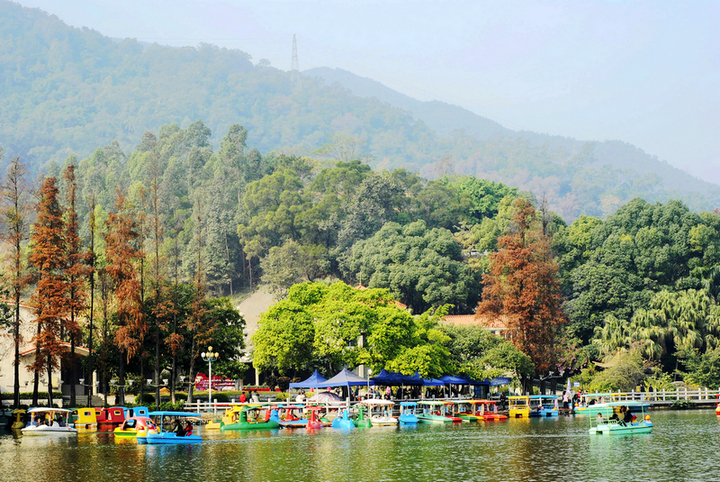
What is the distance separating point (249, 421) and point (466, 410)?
1945cm

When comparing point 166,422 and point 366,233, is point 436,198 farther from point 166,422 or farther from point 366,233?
point 166,422

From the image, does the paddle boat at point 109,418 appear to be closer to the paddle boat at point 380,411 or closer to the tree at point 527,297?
the paddle boat at point 380,411

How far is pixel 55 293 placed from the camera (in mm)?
52562

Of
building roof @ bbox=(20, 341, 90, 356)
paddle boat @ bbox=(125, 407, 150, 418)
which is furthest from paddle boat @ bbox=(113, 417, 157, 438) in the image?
building roof @ bbox=(20, 341, 90, 356)

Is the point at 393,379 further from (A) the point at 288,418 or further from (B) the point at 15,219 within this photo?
(B) the point at 15,219

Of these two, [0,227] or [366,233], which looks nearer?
[0,227]

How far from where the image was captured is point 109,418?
166 ft

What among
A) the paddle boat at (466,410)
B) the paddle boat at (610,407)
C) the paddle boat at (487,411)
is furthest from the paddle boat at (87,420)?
the paddle boat at (610,407)

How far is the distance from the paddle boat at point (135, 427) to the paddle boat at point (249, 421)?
5.92 metres

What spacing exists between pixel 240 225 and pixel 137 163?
232 ft

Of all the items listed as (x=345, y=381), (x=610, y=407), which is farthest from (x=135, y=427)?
(x=610, y=407)

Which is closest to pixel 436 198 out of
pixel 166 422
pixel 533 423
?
pixel 533 423

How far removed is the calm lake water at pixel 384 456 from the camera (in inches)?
1148

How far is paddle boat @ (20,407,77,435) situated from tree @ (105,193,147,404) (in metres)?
6.61
